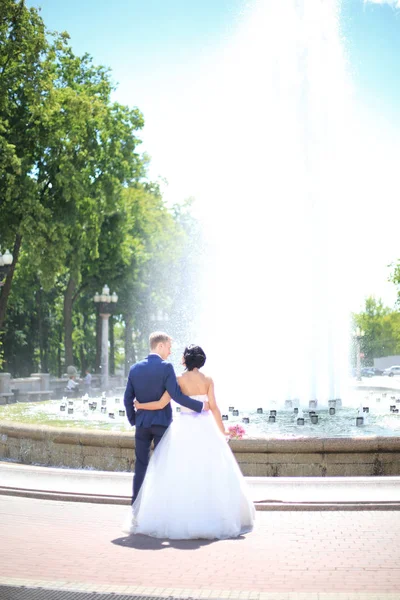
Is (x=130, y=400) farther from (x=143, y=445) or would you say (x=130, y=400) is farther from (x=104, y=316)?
(x=104, y=316)

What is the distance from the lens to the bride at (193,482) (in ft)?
30.2

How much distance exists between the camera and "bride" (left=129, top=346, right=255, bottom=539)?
9219 mm

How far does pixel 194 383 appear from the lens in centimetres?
980

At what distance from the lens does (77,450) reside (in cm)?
1499

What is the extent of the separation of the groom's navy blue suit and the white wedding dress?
6.9 inches

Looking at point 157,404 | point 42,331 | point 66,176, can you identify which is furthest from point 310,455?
point 42,331

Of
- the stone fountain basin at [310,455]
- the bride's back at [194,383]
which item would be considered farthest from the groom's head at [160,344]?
the stone fountain basin at [310,455]

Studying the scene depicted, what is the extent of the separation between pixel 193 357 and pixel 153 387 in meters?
0.52

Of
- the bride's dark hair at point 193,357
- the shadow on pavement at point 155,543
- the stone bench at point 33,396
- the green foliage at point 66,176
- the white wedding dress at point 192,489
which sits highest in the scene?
the green foliage at point 66,176

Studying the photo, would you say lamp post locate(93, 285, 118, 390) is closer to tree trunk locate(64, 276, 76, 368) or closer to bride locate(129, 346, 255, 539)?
tree trunk locate(64, 276, 76, 368)

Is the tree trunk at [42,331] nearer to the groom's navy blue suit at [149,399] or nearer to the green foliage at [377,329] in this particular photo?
the groom's navy blue suit at [149,399]

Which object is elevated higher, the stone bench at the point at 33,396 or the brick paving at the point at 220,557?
the stone bench at the point at 33,396

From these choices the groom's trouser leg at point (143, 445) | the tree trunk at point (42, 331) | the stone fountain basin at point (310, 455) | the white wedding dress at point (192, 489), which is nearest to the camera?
the white wedding dress at point (192, 489)

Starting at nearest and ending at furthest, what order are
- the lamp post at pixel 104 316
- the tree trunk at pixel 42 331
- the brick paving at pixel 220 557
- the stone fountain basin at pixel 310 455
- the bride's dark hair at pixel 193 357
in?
the brick paving at pixel 220 557 < the bride's dark hair at pixel 193 357 < the stone fountain basin at pixel 310 455 < the lamp post at pixel 104 316 < the tree trunk at pixel 42 331
